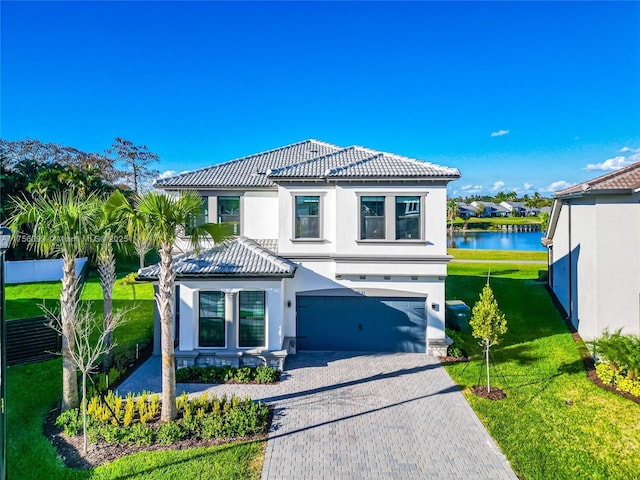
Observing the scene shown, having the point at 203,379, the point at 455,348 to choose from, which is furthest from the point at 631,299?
the point at 203,379

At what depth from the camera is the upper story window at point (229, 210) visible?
16.1m

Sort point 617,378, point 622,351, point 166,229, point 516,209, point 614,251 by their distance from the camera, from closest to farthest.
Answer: point 166,229 < point 622,351 < point 617,378 < point 614,251 < point 516,209

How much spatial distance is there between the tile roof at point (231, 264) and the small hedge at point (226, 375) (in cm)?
309

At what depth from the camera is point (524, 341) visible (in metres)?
15.6

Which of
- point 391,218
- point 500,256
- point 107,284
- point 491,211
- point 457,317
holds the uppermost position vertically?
point 491,211

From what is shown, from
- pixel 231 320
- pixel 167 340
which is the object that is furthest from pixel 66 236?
pixel 231 320

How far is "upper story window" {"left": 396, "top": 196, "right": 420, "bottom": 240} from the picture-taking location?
47.0 feet

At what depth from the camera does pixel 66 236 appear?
31.3 feet

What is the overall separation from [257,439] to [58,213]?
24.1 ft

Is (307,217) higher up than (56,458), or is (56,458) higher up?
(307,217)

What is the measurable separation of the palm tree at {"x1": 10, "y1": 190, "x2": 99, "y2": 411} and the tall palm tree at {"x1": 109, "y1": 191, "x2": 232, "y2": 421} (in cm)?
110

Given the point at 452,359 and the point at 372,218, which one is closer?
the point at 452,359

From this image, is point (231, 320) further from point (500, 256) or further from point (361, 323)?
→ point (500, 256)

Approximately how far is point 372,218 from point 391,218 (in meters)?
0.71
